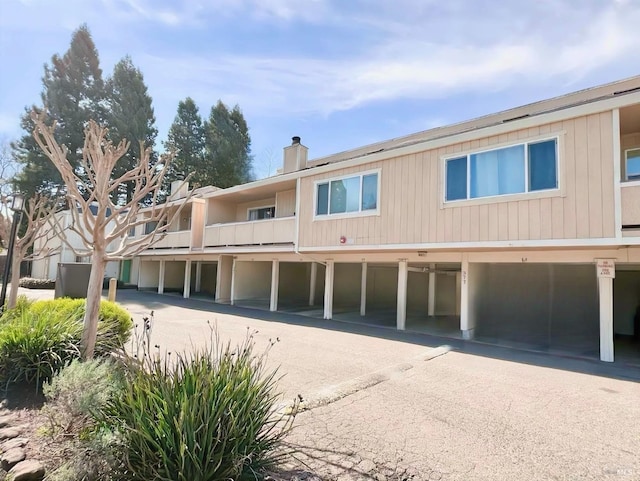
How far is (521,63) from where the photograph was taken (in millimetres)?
10352

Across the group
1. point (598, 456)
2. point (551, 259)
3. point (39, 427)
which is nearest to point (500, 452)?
point (598, 456)

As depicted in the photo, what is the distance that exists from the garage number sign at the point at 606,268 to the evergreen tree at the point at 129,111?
33.7m

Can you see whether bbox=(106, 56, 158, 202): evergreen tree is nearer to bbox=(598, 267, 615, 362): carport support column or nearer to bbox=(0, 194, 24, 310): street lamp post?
bbox=(0, 194, 24, 310): street lamp post

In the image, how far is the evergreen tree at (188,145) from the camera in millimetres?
35812

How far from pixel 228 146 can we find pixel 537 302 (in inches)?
1189

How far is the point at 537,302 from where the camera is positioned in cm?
1441

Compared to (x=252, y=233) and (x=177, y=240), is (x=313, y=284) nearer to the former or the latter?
(x=252, y=233)

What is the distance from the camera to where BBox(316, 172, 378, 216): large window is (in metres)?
11.9

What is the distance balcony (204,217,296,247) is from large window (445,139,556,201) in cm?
648

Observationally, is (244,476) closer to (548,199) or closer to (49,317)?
(49,317)

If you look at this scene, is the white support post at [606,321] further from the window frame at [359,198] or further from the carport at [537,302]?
the window frame at [359,198]

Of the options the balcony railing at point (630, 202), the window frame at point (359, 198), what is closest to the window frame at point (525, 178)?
the balcony railing at point (630, 202)

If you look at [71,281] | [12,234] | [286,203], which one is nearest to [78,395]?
[12,234]

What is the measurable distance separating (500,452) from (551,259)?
6.93 meters
